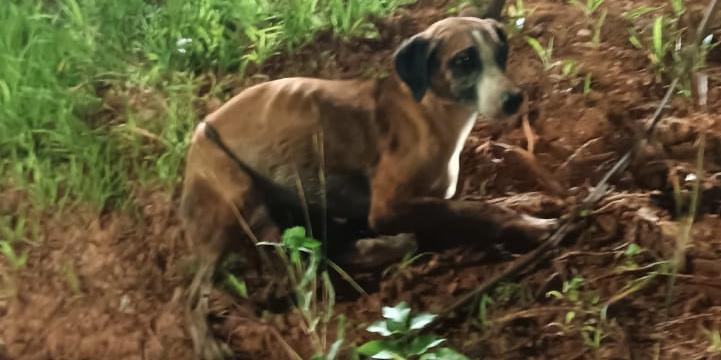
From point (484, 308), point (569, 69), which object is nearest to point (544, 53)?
point (569, 69)

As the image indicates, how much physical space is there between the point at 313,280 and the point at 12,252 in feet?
1.33

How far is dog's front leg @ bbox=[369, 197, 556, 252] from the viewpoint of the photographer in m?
1.00

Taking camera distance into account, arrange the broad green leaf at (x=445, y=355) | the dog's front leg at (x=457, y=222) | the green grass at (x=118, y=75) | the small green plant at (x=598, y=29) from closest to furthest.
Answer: the broad green leaf at (x=445, y=355), the dog's front leg at (x=457, y=222), the green grass at (x=118, y=75), the small green plant at (x=598, y=29)

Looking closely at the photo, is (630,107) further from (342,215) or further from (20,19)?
(20,19)

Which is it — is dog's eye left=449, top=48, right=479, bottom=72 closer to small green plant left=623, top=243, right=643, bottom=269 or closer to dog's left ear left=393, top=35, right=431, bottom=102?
dog's left ear left=393, top=35, right=431, bottom=102

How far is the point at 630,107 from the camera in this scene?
1.18 m

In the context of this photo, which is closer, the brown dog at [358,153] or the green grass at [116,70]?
the brown dog at [358,153]

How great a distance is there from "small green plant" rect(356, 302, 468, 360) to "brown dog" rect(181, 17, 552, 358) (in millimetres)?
115

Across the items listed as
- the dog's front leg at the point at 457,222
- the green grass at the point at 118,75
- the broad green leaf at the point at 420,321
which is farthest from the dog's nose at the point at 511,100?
the green grass at the point at 118,75

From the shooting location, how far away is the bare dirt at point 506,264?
38.4 inches

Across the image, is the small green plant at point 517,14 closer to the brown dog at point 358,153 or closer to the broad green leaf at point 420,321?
the brown dog at point 358,153

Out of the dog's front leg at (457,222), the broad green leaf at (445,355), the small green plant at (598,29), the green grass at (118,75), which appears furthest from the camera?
the small green plant at (598,29)

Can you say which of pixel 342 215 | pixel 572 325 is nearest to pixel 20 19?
pixel 342 215

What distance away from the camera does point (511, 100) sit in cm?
94
